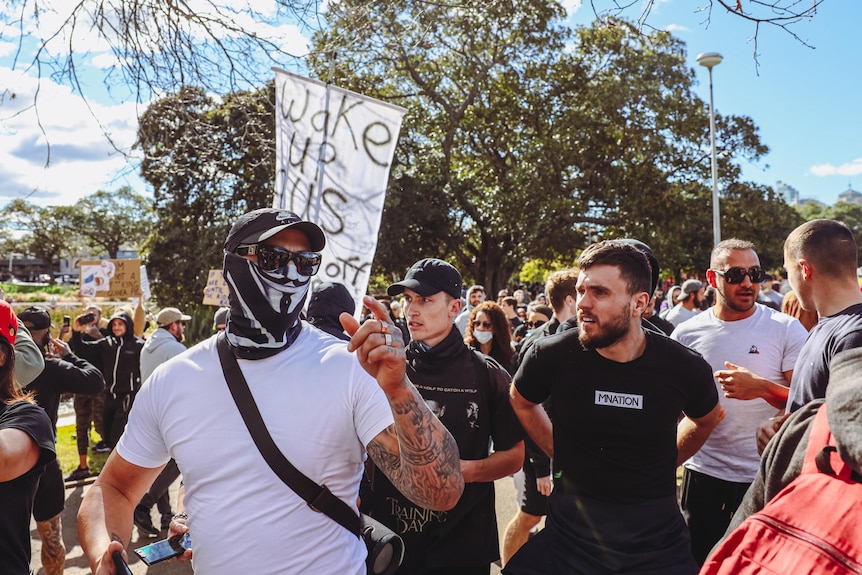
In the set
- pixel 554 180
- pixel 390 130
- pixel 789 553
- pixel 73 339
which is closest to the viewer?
pixel 789 553

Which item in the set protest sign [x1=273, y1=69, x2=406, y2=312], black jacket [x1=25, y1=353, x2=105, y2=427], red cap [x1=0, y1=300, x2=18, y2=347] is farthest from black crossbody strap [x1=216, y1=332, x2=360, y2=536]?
black jacket [x1=25, y1=353, x2=105, y2=427]

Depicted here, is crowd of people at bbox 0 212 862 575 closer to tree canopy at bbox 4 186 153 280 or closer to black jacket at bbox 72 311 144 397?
black jacket at bbox 72 311 144 397

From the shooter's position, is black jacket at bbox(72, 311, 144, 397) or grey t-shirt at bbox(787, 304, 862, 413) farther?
black jacket at bbox(72, 311, 144, 397)

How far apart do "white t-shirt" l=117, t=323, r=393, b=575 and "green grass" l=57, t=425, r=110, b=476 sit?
606 cm

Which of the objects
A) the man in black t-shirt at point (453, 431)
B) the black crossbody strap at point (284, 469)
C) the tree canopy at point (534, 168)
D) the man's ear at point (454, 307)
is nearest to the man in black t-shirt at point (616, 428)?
the man in black t-shirt at point (453, 431)

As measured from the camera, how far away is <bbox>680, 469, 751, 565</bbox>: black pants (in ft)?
11.4

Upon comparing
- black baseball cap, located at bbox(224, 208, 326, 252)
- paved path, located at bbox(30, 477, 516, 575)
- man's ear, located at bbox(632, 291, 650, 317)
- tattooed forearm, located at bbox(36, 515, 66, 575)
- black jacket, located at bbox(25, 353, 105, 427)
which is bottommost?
paved path, located at bbox(30, 477, 516, 575)

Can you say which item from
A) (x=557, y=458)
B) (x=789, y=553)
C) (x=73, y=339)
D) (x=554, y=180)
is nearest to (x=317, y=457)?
(x=789, y=553)

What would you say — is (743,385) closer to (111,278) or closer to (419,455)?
(419,455)

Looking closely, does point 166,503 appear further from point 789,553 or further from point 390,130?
point 789,553

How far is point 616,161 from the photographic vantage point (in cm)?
2136

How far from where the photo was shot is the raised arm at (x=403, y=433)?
1494 millimetres

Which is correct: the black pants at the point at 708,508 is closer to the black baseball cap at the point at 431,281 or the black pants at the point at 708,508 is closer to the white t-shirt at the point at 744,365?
the white t-shirt at the point at 744,365

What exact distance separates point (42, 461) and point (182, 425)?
0.88 m
